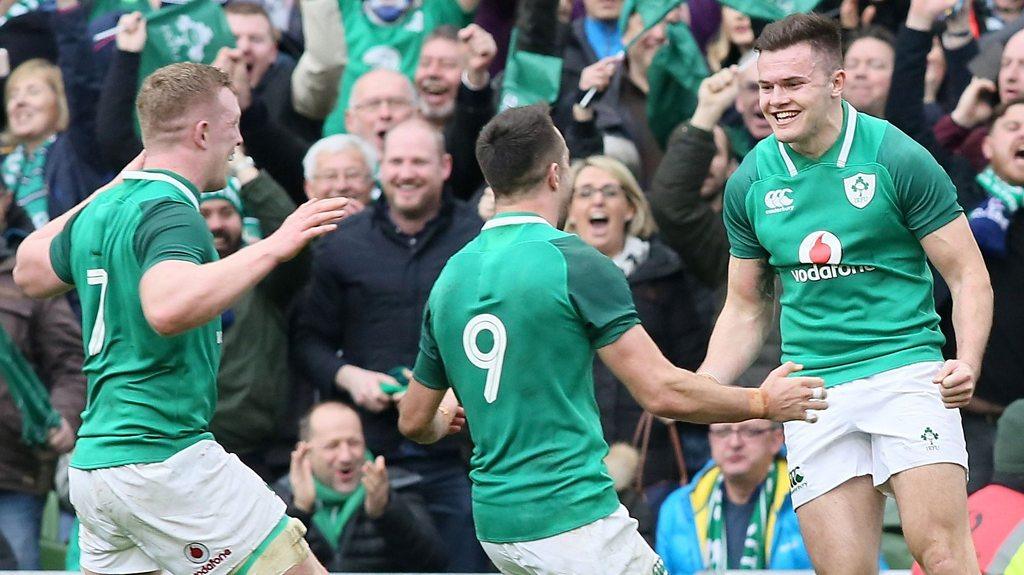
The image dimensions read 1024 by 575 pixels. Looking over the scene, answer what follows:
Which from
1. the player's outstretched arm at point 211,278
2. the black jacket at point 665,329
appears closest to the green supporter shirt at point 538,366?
the player's outstretched arm at point 211,278

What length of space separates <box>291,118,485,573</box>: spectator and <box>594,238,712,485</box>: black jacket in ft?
2.92

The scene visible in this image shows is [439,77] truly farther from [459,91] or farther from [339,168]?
[339,168]

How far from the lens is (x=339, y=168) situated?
8867mm

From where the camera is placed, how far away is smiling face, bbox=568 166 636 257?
27.9 ft

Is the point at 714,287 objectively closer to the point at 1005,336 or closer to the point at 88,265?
the point at 1005,336

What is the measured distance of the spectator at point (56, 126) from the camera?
9.45m

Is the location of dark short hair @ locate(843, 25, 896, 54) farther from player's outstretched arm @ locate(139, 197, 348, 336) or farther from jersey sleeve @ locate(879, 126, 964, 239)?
player's outstretched arm @ locate(139, 197, 348, 336)

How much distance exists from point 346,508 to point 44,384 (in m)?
1.84

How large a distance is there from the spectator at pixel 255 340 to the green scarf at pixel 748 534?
2.29 m

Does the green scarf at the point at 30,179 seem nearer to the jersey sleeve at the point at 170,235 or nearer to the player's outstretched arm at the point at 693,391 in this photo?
the jersey sleeve at the point at 170,235

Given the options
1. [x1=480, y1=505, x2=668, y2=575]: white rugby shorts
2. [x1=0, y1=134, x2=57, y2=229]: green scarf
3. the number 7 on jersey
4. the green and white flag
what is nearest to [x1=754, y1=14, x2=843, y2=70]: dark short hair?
the number 7 on jersey

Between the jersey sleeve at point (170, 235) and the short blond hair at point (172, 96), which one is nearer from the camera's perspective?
the jersey sleeve at point (170, 235)

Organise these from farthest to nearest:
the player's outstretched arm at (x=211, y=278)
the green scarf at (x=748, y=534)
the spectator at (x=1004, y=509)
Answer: the green scarf at (x=748, y=534) → the spectator at (x=1004, y=509) → the player's outstretched arm at (x=211, y=278)

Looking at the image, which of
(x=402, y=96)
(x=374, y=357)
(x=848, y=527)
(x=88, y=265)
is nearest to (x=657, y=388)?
(x=848, y=527)
